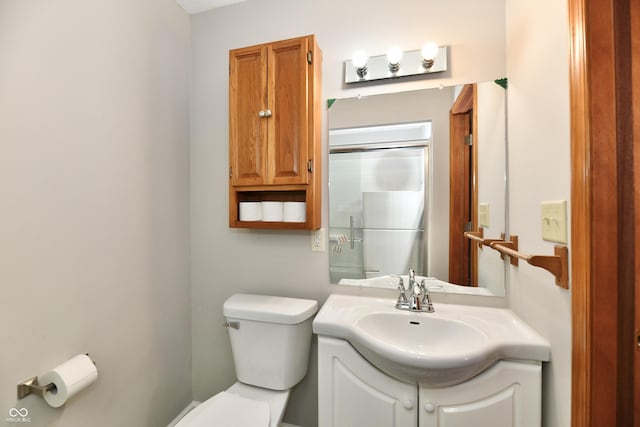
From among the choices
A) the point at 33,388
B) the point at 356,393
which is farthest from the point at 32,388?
the point at 356,393

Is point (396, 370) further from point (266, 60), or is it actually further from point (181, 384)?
point (266, 60)

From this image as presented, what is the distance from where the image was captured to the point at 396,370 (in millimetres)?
926

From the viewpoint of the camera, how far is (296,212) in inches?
53.2

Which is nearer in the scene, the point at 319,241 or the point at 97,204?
the point at 97,204

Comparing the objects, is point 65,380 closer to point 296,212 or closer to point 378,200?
point 296,212

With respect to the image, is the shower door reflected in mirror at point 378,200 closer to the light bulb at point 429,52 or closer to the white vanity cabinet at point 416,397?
the light bulb at point 429,52

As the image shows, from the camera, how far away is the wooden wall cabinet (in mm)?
1286

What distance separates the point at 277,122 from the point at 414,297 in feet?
3.47

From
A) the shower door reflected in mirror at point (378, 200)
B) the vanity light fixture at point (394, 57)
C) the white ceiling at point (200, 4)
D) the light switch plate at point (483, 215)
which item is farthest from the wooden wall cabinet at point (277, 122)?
the light switch plate at point (483, 215)

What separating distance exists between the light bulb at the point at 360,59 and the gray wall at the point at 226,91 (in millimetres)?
87

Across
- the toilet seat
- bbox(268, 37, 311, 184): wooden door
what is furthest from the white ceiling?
the toilet seat

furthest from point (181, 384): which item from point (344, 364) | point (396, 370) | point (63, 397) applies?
point (396, 370)

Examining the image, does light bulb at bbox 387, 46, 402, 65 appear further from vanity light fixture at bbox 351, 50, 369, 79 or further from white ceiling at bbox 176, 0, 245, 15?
white ceiling at bbox 176, 0, 245, 15

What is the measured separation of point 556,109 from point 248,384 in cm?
171
